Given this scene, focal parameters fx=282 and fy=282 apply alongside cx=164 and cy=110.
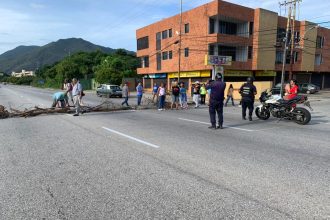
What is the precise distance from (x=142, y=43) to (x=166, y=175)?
4655 cm

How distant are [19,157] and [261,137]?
619cm

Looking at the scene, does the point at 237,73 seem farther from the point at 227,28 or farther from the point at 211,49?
the point at 227,28

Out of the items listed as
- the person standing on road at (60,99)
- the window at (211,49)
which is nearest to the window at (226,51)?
the window at (211,49)

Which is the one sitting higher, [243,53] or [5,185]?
[243,53]

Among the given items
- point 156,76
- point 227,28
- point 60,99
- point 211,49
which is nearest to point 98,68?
point 156,76

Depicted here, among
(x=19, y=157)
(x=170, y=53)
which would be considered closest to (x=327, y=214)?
(x=19, y=157)

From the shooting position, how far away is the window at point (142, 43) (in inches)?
1885

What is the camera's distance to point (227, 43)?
34062 mm

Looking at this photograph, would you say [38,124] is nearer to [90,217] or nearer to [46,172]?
[46,172]

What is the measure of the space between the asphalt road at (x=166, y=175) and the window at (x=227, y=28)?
28.9m

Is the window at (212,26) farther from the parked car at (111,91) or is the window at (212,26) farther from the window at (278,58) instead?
the parked car at (111,91)

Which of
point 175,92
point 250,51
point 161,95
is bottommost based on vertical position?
point 161,95

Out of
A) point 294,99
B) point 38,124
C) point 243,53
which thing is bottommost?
point 38,124

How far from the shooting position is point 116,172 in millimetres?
5004
